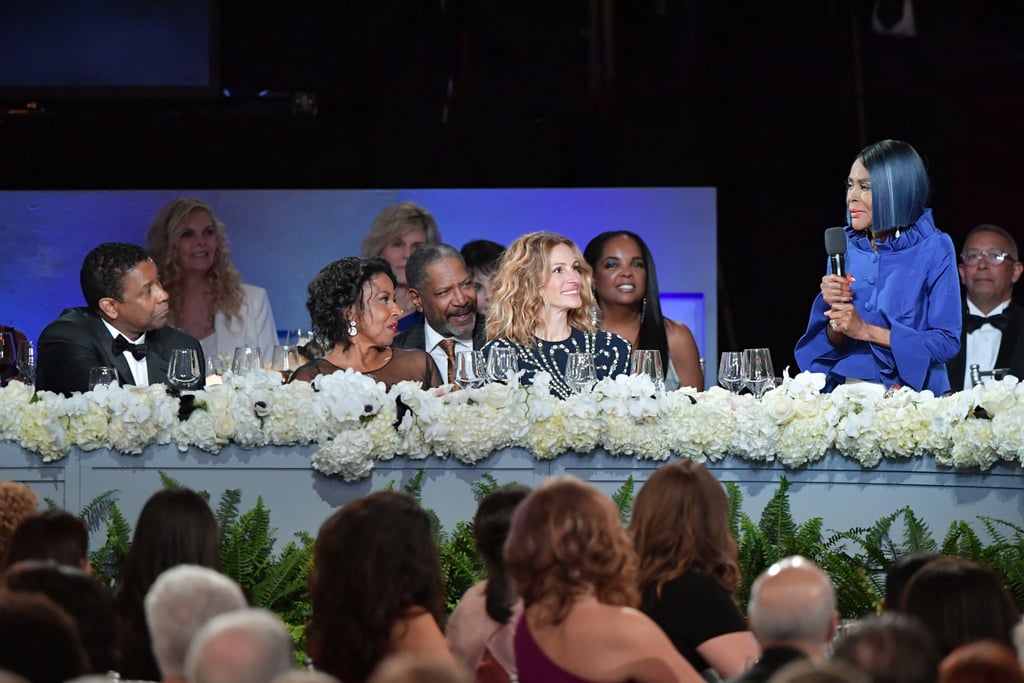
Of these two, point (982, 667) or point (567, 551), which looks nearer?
point (982, 667)

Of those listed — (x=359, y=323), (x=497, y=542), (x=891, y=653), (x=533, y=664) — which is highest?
(x=359, y=323)

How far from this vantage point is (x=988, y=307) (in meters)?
8.03

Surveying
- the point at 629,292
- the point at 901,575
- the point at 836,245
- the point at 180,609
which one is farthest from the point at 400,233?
the point at 180,609

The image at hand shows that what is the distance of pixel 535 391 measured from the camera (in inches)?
223

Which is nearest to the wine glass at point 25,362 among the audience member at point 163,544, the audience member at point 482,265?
the audience member at point 482,265

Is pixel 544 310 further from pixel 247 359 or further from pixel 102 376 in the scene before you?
pixel 102 376

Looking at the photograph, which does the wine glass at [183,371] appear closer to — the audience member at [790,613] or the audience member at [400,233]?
the audience member at [790,613]

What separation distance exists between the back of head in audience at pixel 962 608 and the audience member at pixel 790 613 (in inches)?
13.0

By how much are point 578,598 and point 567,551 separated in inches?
4.3

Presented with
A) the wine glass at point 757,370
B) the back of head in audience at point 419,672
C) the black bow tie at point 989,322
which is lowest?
the back of head in audience at point 419,672

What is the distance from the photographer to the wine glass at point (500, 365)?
19.0 feet

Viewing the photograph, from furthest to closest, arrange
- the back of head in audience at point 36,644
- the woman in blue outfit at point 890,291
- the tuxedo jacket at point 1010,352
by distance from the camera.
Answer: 1. the tuxedo jacket at point 1010,352
2. the woman in blue outfit at point 890,291
3. the back of head in audience at point 36,644

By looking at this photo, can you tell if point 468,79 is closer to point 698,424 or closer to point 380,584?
point 698,424

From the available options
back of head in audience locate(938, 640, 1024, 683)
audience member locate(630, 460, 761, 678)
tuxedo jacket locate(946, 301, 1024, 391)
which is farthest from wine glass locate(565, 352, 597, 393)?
back of head in audience locate(938, 640, 1024, 683)
